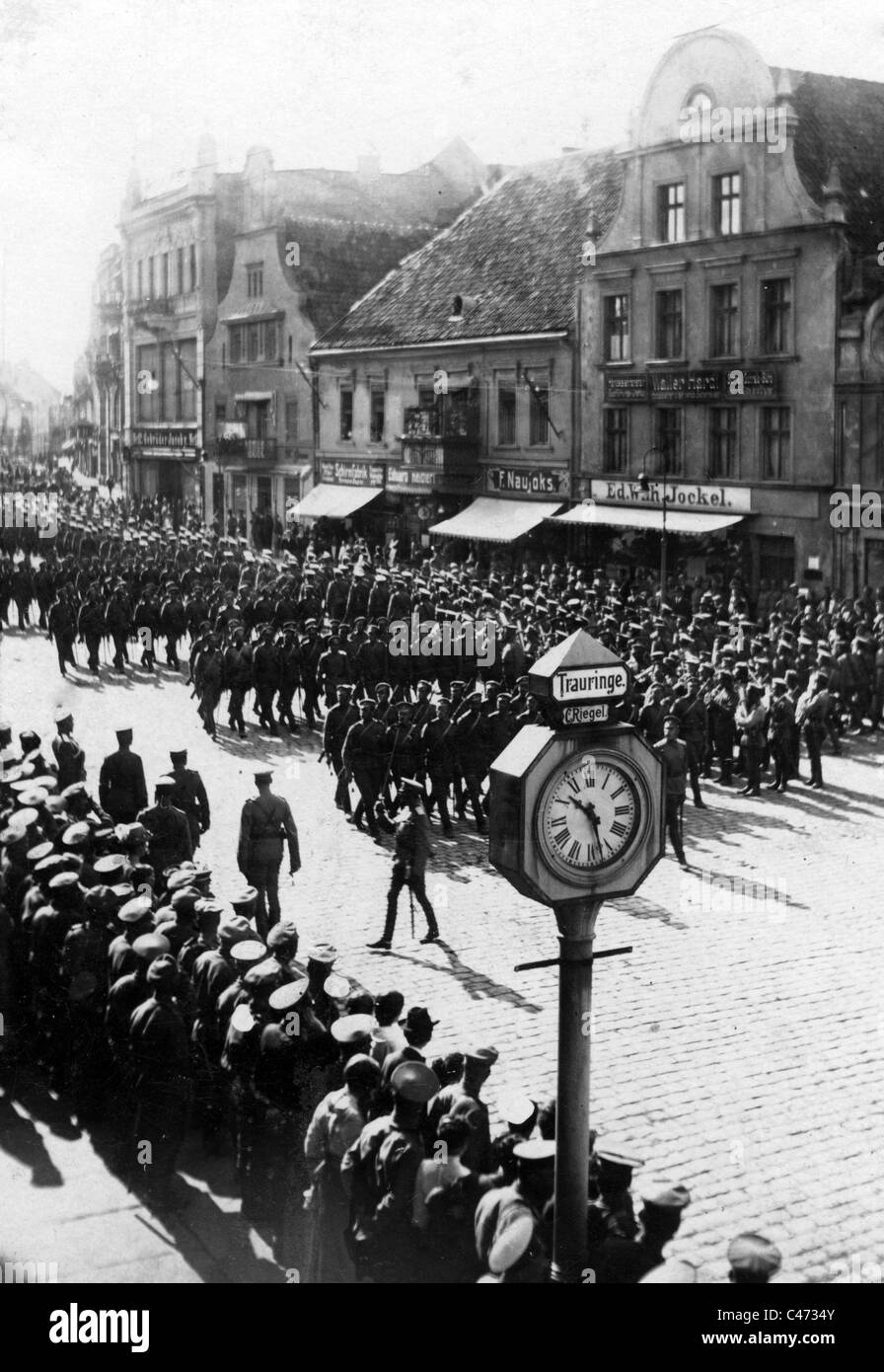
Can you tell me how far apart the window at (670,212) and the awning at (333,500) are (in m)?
13.1

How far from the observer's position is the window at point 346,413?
46250 mm

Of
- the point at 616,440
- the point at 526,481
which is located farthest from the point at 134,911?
the point at 526,481

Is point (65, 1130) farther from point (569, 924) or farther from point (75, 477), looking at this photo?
point (75, 477)

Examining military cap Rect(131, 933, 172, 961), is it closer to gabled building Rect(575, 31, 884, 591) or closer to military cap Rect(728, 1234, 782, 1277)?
military cap Rect(728, 1234, 782, 1277)

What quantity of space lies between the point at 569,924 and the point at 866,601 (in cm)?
2289

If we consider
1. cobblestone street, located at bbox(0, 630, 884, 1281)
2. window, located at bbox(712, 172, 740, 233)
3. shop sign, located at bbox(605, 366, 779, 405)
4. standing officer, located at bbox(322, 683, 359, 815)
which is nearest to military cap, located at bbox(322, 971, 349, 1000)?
cobblestone street, located at bbox(0, 630, 884, 1281)

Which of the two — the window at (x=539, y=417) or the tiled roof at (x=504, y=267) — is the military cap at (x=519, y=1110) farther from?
the tiled roof at (x=504, y=267)

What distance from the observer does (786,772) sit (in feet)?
64.2

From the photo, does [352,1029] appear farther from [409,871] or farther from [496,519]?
[496,519]

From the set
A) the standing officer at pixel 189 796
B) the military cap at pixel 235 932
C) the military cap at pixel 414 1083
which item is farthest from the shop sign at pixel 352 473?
the military cap at pixel 414 1083

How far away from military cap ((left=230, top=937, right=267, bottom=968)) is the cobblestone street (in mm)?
1265

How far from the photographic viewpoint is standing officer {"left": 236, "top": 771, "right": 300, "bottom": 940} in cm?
1309

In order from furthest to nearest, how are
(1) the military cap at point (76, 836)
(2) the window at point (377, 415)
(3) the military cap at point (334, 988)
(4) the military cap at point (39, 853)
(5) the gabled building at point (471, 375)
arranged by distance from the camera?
(2) the window at point (377, 415) < (5) the gabled building at point (471, 375) < (1) the military cap at point (76, 836) < (4) the military cap at point (39, 853) < (3) the military cap at point (334, 988)
